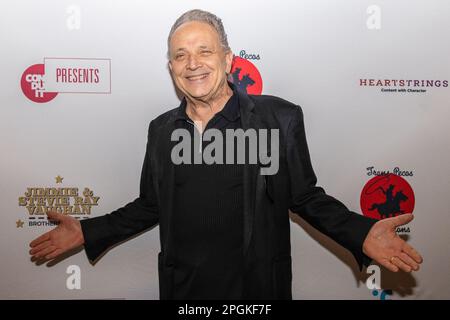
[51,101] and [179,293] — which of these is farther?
[51,101]

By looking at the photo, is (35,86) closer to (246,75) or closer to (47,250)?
(47,250)

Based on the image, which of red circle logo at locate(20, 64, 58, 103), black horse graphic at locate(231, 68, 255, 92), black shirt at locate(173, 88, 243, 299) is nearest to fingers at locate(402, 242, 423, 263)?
black shirt at locate(173, 88, 243, 299)

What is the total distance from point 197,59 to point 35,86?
2.85ft

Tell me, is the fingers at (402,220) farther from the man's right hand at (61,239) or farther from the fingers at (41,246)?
the fingers at (41,246)

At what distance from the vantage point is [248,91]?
1.85m

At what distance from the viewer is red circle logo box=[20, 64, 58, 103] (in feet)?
5.96

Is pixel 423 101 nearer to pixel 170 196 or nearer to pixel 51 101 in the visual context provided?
pixel 170 196

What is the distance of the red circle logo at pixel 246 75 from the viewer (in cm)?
183

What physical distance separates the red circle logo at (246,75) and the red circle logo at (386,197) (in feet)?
2.15

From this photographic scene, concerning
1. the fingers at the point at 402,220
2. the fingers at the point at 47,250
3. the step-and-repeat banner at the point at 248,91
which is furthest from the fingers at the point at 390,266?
the fingers at the point at 47,250

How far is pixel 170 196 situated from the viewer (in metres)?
1.37
